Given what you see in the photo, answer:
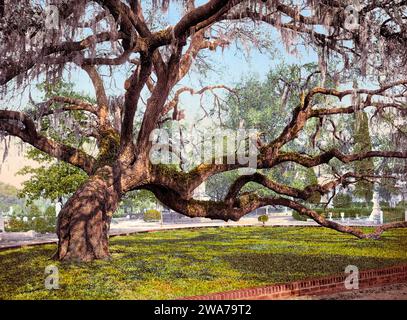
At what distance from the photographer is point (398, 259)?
53.0 ft

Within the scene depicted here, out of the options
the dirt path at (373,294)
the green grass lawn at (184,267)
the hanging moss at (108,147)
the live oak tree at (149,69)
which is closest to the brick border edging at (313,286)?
the dirt path at (373,294)

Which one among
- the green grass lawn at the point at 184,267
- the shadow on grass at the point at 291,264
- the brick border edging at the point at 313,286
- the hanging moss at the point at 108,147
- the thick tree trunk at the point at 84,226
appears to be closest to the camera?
the brick border edging at the point at 313,286

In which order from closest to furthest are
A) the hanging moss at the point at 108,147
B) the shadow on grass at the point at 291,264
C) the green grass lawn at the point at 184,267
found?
the green grass lawn at the point at 184,267
the shadow on grass at the point at 291,264
the hanging moss at the point at 108,147

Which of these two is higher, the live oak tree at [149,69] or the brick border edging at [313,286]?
the live oak tree at [149,69]

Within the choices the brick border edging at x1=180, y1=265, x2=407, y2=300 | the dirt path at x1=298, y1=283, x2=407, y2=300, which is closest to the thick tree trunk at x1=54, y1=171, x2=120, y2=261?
the brick border edging at x1=180, y1=265, x2=407, y2=300

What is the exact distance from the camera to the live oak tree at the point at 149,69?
1105 cm

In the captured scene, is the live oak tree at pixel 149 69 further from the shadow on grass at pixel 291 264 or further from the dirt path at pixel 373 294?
the dirt path at pixel 373 294

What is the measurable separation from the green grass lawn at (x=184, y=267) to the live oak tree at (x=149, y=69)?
3.90 ft

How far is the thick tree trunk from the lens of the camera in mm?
14078

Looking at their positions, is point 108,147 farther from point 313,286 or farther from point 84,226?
point 313,286

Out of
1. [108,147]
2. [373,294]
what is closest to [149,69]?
[108,147]
